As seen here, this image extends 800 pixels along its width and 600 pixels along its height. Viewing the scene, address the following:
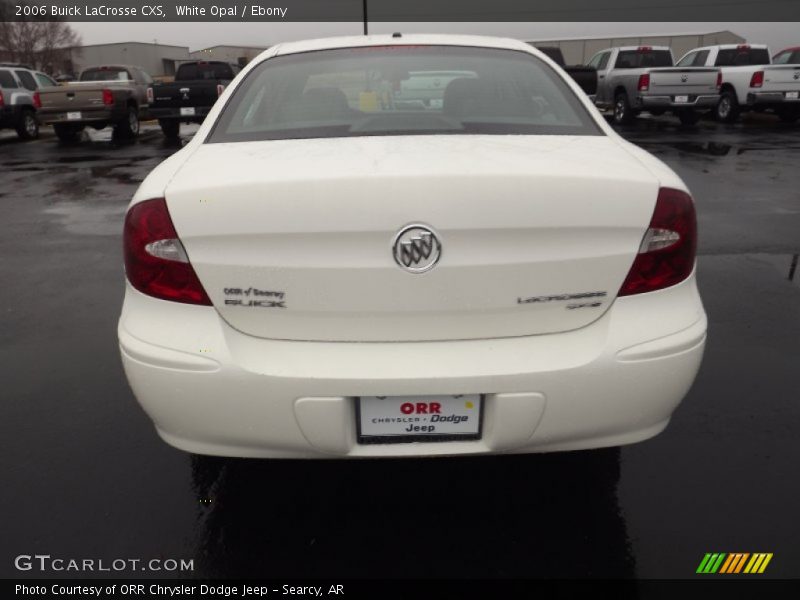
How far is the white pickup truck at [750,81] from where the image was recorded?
50.5 feet

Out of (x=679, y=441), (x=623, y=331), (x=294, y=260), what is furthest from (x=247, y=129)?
(x=679, y=441)

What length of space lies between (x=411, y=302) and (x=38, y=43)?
2760 inches

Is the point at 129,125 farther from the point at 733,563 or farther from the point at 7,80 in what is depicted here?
the point at 733,563

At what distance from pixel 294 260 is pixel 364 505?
1029 millimetres

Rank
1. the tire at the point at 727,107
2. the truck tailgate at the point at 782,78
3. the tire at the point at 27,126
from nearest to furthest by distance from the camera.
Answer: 1. the truck tailgate at the point at 782,78
2. the tire at the point at 27,126
3. the tire at the point at 727,107

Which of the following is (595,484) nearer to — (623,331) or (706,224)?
(623,331)

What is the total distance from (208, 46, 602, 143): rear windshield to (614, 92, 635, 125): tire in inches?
605

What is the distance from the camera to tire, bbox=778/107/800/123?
17.1m

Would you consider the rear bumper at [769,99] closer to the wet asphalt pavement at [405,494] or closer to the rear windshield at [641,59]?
the rear windshield at [641,59]

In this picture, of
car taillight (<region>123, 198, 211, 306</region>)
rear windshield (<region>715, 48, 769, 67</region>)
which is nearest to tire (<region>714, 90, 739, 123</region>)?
rear windshield (<region>715, 48, 769, 67</region>)

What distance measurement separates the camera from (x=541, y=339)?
197 centimetres

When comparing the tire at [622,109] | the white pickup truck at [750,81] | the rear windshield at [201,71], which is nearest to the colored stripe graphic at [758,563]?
the white pickup truck at [750,81]

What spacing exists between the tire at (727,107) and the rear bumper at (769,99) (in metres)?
0.52

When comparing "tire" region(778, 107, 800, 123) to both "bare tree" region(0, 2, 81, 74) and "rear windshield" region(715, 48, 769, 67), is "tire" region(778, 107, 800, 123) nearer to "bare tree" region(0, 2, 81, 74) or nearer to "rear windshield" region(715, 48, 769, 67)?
"rear windshield" region(715, 48, 769, 67)
